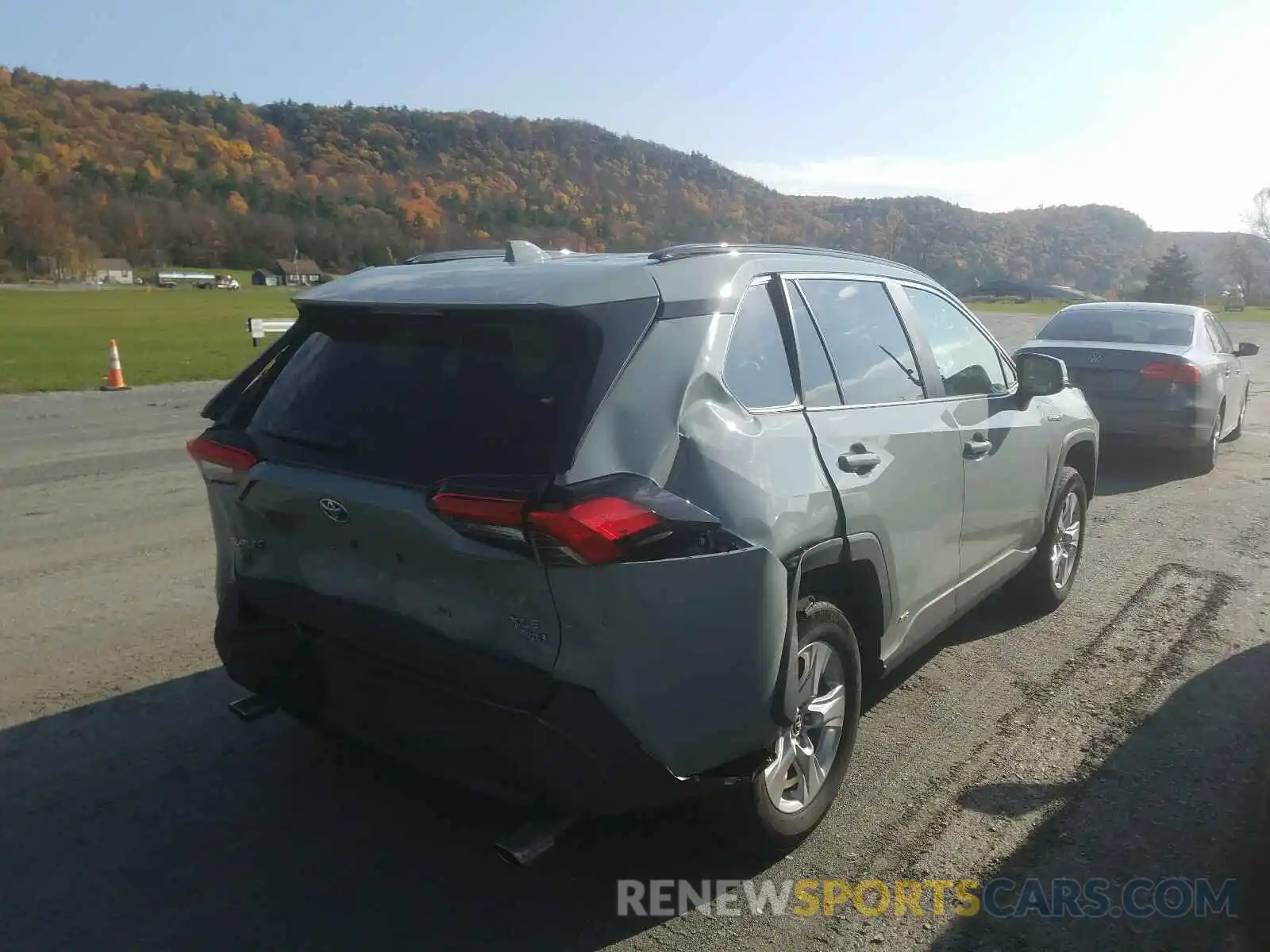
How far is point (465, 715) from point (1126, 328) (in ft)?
32.7

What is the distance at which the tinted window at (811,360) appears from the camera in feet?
11.5

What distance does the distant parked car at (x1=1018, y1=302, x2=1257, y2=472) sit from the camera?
9.79 metres

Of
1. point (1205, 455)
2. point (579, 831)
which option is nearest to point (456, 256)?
point (579, 831)

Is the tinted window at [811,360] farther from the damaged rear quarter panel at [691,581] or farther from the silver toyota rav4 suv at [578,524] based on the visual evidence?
the damaged rear quarter panel at [691,581]

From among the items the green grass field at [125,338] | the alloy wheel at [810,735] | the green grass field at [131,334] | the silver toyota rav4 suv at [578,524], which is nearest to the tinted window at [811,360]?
the silver toyota rav4 suv at [578,524]

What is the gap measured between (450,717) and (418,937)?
64 centimetres

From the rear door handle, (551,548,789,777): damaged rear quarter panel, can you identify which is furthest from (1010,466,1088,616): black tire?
(551,548,789,777): damaged rear quarter panel

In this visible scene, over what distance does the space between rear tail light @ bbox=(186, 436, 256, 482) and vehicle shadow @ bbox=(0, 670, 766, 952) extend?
0.98 m

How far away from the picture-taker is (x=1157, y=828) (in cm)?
354

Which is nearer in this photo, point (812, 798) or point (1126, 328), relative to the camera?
point (812, 798)

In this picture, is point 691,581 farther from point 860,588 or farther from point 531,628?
point 860,588

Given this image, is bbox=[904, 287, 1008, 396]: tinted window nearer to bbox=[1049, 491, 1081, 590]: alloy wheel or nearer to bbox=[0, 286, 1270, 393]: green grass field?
bbox=[1049, 491, 1081, 590]: alloy wheel

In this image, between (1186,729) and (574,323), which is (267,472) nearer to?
(574,323)

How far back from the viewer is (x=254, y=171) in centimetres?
9006
